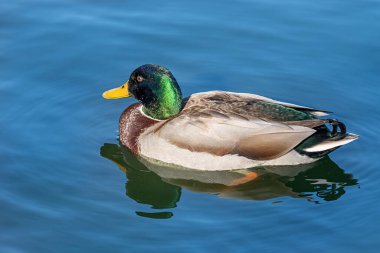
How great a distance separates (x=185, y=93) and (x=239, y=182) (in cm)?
224

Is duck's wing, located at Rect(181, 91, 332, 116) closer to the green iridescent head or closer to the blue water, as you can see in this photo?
the green iridescent head

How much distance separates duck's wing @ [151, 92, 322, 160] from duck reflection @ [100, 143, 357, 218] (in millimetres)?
294

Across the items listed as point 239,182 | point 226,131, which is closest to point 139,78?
point 226,131

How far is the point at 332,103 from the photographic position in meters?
12.3

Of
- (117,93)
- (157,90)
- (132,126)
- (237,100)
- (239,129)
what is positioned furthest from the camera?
(117,93)

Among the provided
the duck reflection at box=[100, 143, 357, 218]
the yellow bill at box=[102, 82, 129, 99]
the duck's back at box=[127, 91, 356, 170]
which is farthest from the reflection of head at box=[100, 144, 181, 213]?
the yellow bill at box=[102, 82, 129, 99]

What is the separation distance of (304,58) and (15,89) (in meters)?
4.33

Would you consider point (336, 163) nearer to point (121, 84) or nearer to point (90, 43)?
point (121, 84)

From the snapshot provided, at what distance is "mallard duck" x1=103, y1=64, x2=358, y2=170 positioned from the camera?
10695 mm

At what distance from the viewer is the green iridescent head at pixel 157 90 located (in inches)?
438

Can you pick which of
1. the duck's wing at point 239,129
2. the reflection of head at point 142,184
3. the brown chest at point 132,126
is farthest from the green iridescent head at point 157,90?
the reflection of head at point 142,184

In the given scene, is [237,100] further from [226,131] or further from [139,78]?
[139,78]

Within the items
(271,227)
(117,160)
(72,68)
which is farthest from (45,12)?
(271,227)

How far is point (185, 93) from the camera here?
41.2 ft
